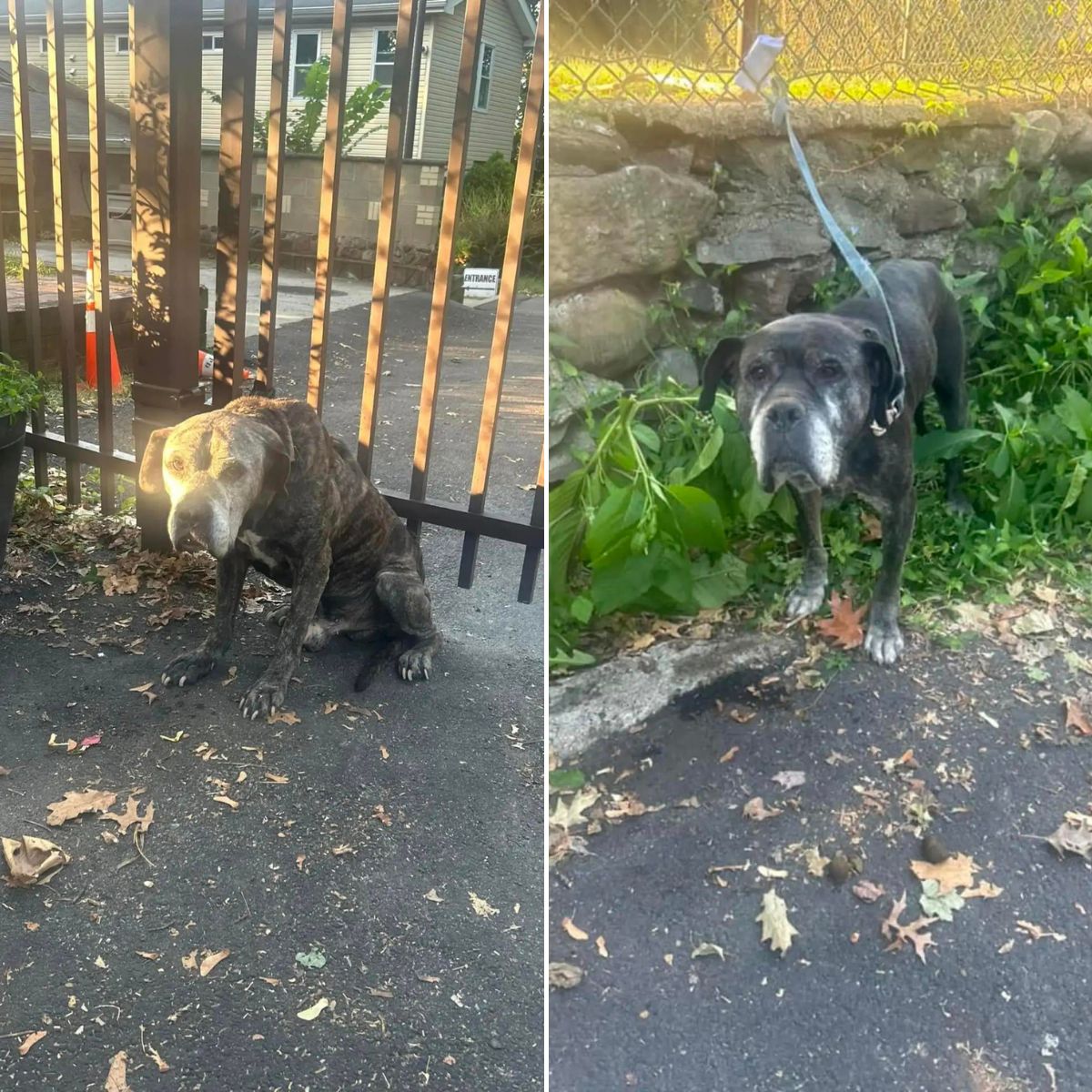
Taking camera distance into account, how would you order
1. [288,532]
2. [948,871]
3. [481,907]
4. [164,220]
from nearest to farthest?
1. [948,871]
2. [481,907]
3. [288,532]
4. [164,220]

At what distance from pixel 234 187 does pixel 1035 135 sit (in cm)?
178

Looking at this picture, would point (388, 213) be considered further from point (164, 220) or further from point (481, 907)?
point (481, 907)

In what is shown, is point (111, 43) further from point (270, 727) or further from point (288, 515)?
point (270, 727)

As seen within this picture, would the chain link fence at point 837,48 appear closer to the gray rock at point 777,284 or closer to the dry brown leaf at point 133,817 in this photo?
the gray rock at point 777,284

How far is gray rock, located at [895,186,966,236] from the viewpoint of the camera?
1.66m

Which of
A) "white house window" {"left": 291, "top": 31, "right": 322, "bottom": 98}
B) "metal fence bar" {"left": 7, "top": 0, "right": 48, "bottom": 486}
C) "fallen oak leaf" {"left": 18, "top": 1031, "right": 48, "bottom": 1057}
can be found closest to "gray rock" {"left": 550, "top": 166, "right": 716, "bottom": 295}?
"fallen oak leaf" {"left": 18, "top": 1031, "right": 48, "bottom": 1057}

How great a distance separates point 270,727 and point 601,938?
5.20ft

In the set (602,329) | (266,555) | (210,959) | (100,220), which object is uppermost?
(602,329)

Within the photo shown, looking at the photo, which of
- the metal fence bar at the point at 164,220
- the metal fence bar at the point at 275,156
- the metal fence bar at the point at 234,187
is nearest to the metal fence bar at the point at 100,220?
the metal fence bar at the point at 164,220

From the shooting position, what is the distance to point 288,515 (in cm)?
208

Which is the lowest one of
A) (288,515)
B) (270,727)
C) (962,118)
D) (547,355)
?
(270,727)

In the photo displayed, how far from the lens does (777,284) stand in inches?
47.2

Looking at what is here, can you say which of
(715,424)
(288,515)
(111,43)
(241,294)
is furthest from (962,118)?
(111,43)

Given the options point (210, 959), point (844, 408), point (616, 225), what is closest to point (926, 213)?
point (844, 408)
